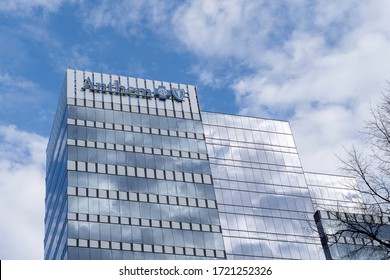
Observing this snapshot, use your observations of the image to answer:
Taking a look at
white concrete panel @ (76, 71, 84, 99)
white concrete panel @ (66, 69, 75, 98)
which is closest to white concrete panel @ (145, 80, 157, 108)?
white concrete panel @ (76, 71, 84, 99)

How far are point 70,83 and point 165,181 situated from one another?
19.4 metres

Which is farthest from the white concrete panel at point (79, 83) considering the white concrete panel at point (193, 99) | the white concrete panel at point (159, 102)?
the white concrete panel at point (193, 99)

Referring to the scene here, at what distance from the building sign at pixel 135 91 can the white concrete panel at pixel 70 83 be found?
1.55 metres

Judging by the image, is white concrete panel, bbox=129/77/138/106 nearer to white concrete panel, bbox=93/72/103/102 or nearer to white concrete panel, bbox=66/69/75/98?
white concrete panel, bbox=93/72/103/102

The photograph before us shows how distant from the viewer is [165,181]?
266ft

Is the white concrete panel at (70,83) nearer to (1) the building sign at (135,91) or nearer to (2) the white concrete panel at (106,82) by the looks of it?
(1) the building sign at (135,91)

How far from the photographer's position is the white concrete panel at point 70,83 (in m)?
86.4

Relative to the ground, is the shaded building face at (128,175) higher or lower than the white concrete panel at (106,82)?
lower

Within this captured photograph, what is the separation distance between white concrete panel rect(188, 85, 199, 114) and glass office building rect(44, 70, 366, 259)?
0.21m

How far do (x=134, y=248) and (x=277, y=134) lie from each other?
3345 cm

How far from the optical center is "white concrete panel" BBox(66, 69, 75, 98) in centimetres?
8638

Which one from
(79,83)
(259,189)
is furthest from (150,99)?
(259,189)
